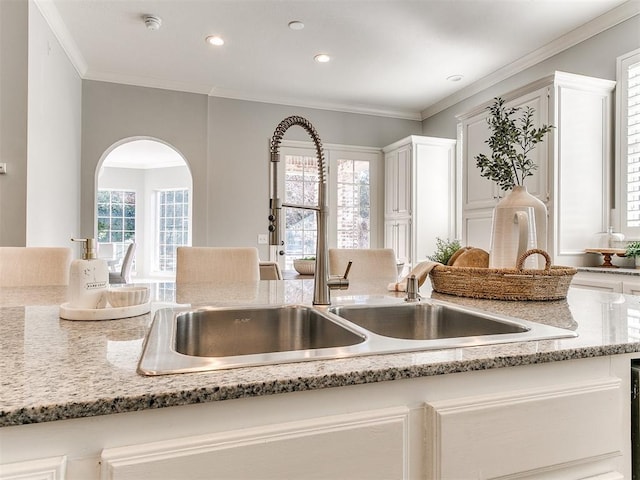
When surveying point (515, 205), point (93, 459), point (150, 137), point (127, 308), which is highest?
point (150, 137)

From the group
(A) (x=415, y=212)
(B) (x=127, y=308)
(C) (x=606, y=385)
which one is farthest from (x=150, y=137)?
(C) (x=606, y=385)

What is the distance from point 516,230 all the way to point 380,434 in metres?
0.98

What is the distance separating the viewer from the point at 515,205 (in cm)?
136

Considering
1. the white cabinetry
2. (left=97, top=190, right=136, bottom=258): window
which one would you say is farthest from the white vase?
(left=97, top=190, right=136, bottom=258): window

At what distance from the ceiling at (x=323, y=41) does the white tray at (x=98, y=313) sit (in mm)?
2757

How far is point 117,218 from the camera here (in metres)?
8.80

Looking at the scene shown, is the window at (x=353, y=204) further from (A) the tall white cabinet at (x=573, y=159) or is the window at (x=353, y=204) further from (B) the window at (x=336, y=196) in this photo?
(A) the tall white cabinet at (x=573, y=159)

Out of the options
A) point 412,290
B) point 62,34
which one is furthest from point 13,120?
Answer: point 412,290

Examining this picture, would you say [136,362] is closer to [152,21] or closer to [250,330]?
[250,330]

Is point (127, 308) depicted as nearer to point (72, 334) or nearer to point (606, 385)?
point (72, 334)

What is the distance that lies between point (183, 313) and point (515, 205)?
3.62ft

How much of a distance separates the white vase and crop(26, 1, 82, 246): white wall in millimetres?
3018

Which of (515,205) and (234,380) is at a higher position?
(515,205)

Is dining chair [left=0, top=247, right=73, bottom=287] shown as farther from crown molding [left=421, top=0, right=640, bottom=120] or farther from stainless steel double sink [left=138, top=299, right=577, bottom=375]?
crown molding [left=421, top=0, right=640, bottom=120]
